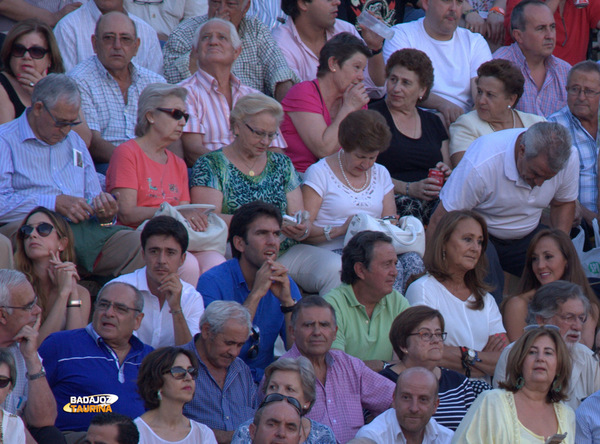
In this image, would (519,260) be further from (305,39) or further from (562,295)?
(305,39)

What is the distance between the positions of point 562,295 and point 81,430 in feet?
9.20

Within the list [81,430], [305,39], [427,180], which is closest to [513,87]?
[427,180]

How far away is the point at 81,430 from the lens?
548 cm

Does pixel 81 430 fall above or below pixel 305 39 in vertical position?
below

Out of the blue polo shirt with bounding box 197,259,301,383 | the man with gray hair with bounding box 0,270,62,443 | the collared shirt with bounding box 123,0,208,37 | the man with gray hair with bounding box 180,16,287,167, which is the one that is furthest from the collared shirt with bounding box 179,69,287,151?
the man with gray hair with bounding box 0,270,62,443

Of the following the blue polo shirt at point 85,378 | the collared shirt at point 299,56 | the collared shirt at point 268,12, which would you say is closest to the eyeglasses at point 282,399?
the blue polo shirt at point 85,378

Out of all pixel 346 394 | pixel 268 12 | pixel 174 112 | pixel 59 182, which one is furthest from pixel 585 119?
pixel 59 182

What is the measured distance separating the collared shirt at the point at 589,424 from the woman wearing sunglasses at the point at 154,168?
230cm

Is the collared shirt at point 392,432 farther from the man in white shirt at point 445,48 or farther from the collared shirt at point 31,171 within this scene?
the man in white shirt at point 445,48

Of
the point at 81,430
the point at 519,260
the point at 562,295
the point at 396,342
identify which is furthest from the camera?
the point at 519,260

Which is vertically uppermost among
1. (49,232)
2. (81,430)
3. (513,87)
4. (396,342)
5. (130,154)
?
(513,87)

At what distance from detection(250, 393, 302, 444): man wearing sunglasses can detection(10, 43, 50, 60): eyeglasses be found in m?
3.22

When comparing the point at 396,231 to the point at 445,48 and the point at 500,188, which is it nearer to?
the point at 500,188

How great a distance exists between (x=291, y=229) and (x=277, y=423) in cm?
215
